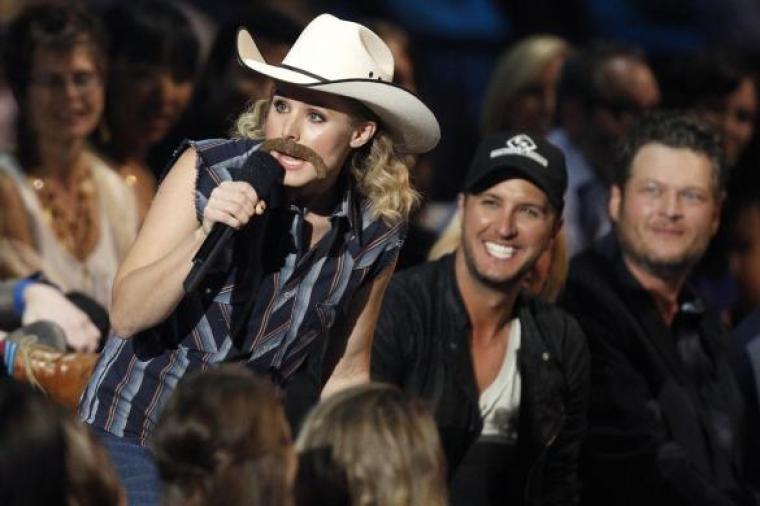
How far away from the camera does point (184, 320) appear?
15.2 feet

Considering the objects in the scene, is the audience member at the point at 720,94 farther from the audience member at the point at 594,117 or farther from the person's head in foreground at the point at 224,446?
the person's head in foreground at the point at 224,446

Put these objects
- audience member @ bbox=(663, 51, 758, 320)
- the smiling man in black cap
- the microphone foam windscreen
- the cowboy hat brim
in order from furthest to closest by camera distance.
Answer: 1. audience member @ bbox=(663, 51, 758, 320)
2. the smiling man in black cap
3. the cowboy hat brim
4. the microphone foam windscreen

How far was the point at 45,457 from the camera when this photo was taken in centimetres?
339

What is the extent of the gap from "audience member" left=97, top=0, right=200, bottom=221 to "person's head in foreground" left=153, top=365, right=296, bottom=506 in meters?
3.71

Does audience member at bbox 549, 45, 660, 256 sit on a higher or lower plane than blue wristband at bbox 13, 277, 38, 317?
higher

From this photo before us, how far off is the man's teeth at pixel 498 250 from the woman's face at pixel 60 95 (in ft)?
6.26

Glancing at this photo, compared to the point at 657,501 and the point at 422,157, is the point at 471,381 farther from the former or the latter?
the point at 422,157

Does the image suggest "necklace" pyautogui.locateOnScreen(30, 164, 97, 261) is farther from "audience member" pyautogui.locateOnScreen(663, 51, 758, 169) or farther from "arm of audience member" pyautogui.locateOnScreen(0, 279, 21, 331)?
"audience member" pyautogui.locateOnScreen(663, 51, 758, 169)

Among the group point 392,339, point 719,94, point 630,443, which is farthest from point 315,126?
point 719,94

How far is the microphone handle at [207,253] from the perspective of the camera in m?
4.21

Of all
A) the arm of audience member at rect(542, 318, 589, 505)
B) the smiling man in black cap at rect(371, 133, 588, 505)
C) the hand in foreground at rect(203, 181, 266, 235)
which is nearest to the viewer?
the hand in foreground at rect(203, 181, 266, 235)

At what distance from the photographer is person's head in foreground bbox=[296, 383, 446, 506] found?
4.07m

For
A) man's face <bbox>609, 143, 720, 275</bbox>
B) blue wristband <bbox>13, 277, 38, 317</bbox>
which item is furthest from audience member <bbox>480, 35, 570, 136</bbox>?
blue wristband <bbox>13, 277, 38, 317</bbox>

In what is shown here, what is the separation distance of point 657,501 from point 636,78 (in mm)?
2908
